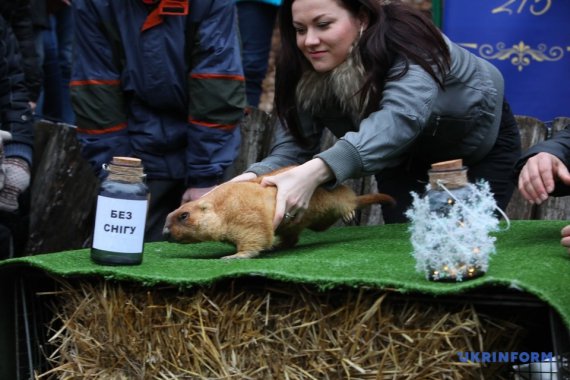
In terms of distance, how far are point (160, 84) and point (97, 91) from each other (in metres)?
0.28

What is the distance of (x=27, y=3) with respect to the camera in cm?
511

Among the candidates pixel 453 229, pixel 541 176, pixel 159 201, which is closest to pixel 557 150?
pixel 541 176

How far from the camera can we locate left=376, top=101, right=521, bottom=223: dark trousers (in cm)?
378

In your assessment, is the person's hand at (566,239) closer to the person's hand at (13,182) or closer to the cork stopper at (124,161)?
the cork stopper at (124,161)

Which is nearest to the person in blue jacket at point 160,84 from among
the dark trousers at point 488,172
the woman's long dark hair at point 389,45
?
the woman's long dark hair at point 389,45

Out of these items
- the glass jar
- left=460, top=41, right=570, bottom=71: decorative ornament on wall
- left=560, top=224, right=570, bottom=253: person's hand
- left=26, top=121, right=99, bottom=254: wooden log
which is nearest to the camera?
left=560, top=224, right=570, bottom=253: person's hand

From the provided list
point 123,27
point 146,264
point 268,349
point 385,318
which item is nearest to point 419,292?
point 385,318

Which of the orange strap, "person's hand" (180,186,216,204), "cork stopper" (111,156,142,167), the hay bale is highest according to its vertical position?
the orange strap

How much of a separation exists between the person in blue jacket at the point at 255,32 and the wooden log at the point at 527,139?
152 cm

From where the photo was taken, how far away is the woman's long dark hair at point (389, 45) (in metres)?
3.37

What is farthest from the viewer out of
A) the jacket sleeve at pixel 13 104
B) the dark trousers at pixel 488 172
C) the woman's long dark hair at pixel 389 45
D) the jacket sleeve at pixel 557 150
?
the jacket sleeve at pixel 13 104

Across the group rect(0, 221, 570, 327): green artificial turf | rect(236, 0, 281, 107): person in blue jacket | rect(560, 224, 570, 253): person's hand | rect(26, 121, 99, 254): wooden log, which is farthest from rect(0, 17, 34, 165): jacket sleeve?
rect(560, 224, 570, 253): person's hand

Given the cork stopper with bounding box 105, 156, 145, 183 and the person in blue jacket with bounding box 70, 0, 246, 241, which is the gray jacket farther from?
the cork stopper with bounding box 105, 156, 145, 183

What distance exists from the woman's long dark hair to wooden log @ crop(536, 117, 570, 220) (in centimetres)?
153
